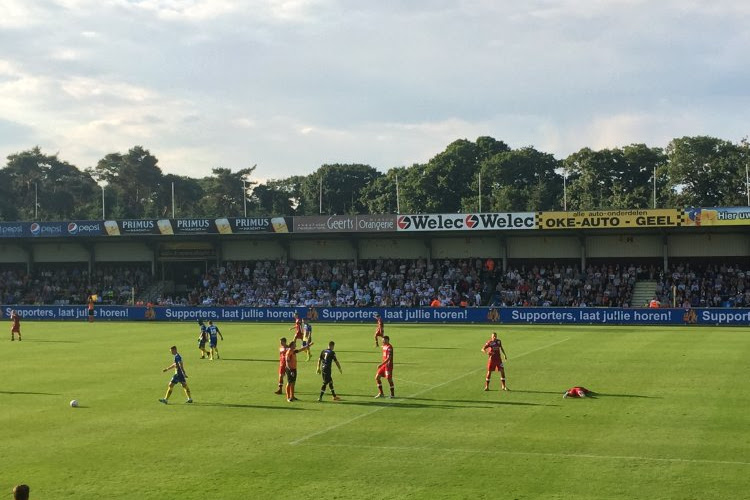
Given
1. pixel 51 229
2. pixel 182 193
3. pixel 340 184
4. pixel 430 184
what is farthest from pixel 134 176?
pixel 51 229

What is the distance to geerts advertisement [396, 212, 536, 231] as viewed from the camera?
210 ft

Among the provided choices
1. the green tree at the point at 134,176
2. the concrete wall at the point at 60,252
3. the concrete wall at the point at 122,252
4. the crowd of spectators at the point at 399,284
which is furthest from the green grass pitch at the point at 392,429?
the green tree at the point at 134,176

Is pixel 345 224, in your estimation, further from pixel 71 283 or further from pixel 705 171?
Answer: pixel 705 171

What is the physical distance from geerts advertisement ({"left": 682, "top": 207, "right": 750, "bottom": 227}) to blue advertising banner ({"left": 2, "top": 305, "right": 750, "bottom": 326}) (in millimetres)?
9592

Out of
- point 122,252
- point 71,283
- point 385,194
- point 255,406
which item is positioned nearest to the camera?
point 255,406

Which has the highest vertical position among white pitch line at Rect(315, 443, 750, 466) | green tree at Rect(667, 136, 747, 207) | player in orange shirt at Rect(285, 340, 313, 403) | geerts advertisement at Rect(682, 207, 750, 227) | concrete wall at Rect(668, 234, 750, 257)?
green tree at Rect(667, 136, 747, 207)

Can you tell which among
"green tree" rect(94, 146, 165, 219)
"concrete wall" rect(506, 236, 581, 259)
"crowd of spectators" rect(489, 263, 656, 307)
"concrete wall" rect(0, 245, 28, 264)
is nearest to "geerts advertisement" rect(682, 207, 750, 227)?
"crowd of spectators" rect(489, 263, 656, 307)

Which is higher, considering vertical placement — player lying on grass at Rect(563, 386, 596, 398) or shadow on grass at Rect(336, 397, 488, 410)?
player lying on grass at Rect(563, 386, 596, 398)

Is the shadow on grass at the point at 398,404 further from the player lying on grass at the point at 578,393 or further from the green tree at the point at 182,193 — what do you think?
the green tree at the point at 182,193

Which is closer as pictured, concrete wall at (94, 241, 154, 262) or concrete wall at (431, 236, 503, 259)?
concrete wall at (431, 236, 503, 259)

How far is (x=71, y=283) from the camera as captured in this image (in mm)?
78562

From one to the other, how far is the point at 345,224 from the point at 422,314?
46.2 feet

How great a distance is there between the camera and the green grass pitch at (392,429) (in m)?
15.3

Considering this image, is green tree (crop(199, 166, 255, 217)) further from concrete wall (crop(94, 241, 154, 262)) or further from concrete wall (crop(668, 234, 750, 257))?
concrete wall (crop(668, 234, 750, 257))
